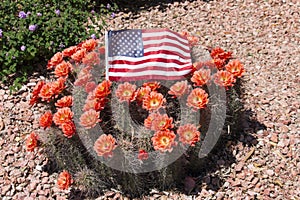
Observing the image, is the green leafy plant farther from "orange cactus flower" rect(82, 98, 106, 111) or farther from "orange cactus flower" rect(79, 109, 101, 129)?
"orange cactus flower" rect(79, 109, 101, 129)

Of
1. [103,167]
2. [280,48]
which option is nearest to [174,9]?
[280,48]

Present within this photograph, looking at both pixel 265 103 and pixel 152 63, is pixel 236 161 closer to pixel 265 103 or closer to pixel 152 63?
pixel 265 103

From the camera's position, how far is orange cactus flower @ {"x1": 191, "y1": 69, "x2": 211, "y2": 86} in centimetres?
308

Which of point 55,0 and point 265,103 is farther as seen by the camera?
point 55,0

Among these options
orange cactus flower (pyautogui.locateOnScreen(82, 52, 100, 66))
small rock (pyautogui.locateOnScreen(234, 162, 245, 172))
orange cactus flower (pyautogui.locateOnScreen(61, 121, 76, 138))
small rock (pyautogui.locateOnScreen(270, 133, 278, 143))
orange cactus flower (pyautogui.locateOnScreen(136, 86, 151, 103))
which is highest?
orange cactus flower (pyautogui.locateOnScreen(82, 52, 100, 66))

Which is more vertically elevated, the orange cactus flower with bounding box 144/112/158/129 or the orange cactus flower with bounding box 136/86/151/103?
the orange cactus flower with bounding box 136/86/151/103

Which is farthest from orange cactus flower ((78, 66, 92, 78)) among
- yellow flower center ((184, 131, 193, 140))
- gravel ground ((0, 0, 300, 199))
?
yellow flower center ((184, 131, 193, 140))

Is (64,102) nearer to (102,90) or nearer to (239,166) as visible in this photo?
(102,90)

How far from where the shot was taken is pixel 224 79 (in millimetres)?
3143

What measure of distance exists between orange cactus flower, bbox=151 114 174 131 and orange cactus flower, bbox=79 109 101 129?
352mm

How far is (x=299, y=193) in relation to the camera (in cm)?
310

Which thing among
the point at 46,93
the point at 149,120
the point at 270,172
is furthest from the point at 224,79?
the point at 46,93

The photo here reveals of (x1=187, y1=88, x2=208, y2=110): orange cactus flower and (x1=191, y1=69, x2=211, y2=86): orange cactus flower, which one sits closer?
(x1=187, y1=88, x2=208, y2=110): orange cactus flower

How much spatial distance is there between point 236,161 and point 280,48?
163 cm
